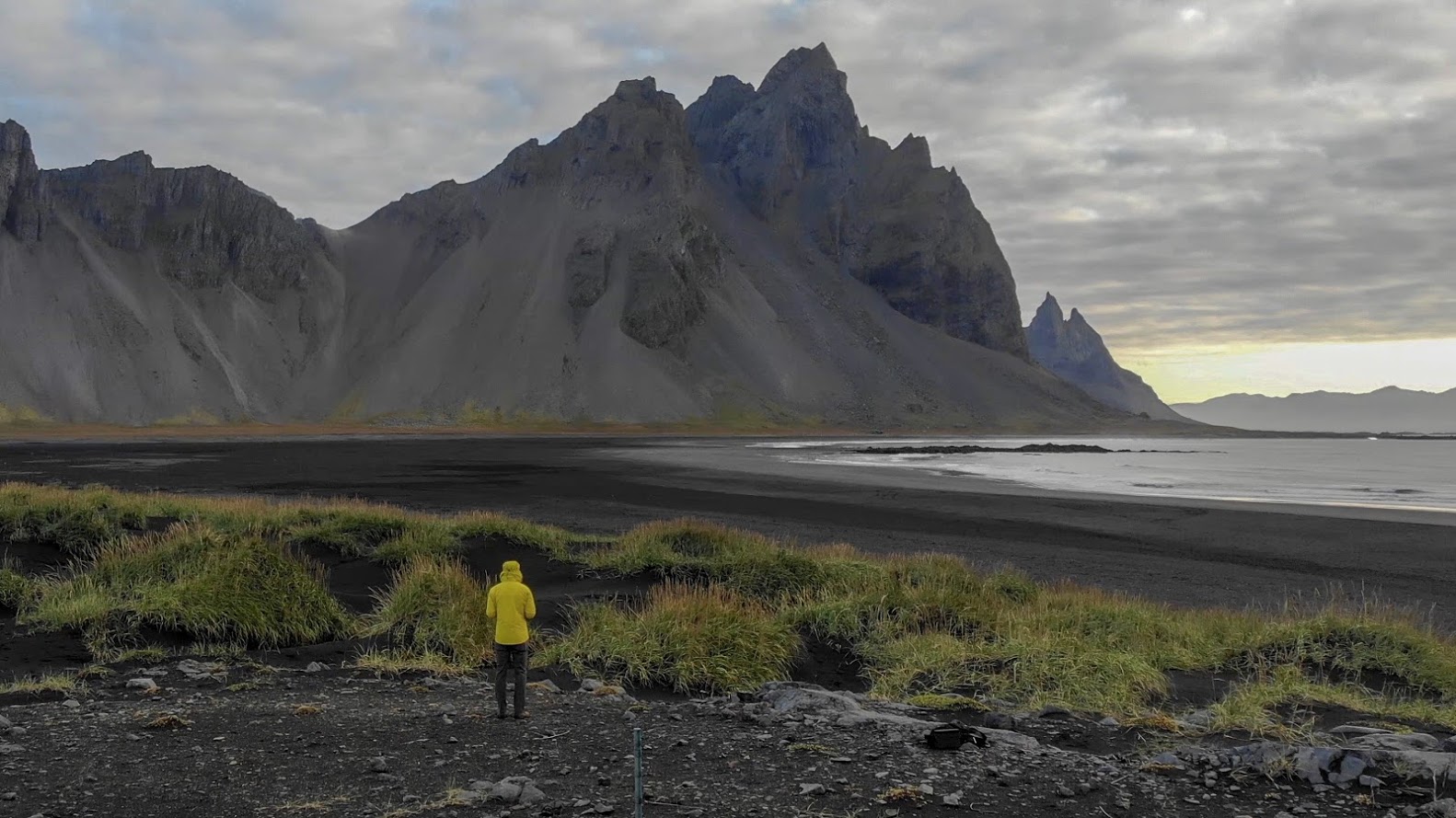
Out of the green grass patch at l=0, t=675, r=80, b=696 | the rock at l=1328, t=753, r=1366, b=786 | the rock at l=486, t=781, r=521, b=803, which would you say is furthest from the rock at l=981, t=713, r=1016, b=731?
the green grass patch at l=0, t=675, r=80, b=696

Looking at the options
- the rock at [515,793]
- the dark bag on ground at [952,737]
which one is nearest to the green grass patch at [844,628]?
the dark bag on ground at [952,737]

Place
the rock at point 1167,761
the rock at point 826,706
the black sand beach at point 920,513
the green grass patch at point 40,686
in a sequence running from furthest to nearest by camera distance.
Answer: the black sand beach at point 920,513 < the green grass patch at point 40,686 < the rock at point 826,706 < the rock at point 1167,761

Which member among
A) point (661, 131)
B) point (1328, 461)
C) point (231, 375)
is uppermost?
point (661, 131)

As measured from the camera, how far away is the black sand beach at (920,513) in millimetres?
22859

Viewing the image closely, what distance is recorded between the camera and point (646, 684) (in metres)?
11.4

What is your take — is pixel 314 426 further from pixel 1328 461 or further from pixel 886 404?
pixel 1328 461

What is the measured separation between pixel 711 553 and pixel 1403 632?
11863 mm

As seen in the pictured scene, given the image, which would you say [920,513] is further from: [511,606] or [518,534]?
[511,606]

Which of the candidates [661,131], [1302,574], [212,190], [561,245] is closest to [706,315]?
[561,245]

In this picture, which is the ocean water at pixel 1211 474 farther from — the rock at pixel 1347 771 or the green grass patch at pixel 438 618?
the rock at pixel 1347 771

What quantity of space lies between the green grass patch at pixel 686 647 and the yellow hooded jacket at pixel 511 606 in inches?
87.9

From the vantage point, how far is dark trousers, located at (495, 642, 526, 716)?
9.21 m

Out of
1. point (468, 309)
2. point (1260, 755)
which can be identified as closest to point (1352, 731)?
point (1260, 755)

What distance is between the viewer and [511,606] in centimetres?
966
